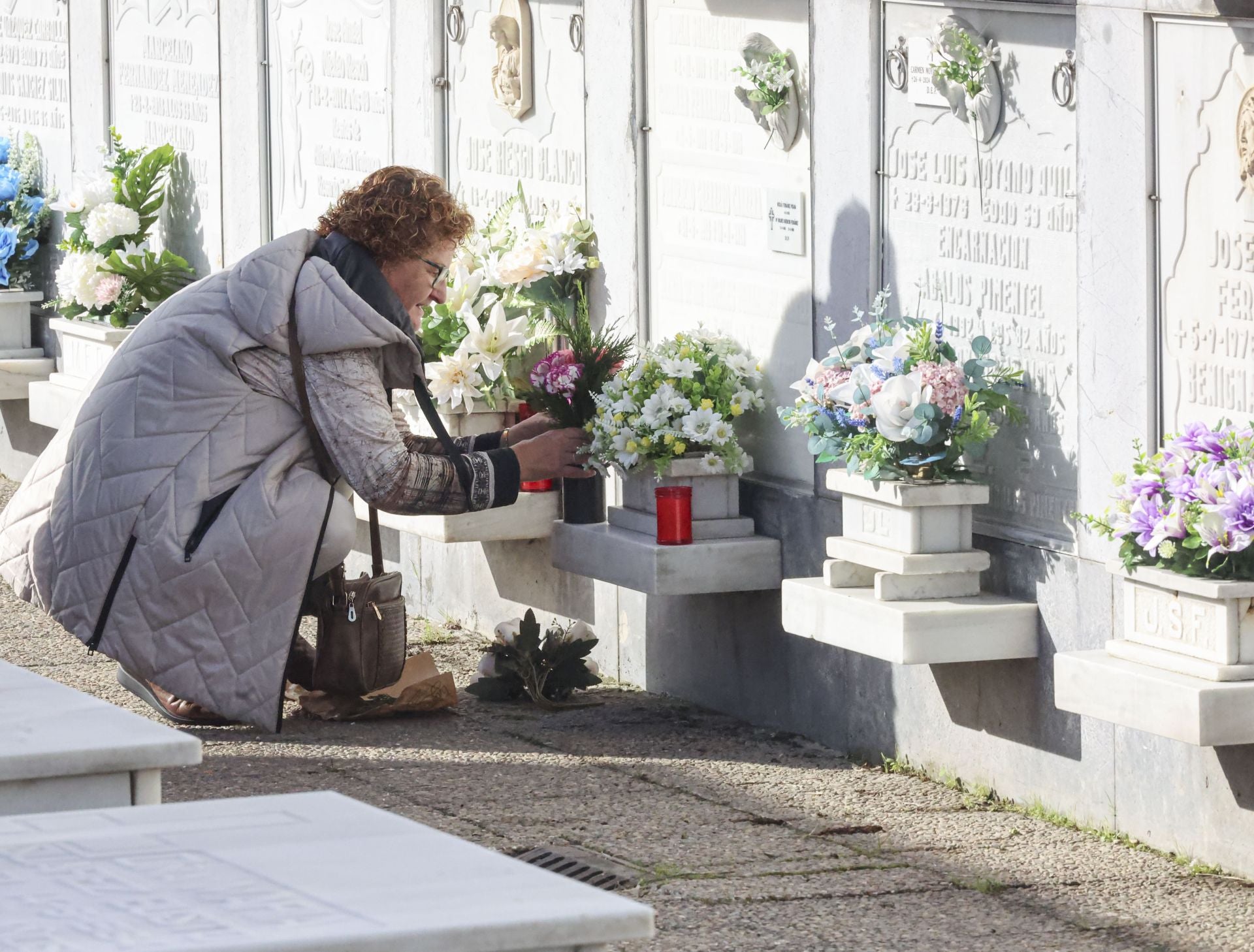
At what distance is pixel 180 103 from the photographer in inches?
361

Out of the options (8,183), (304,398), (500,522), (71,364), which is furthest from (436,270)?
(8,183)

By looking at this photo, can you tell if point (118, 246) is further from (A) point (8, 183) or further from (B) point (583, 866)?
(B) point (583, 866)

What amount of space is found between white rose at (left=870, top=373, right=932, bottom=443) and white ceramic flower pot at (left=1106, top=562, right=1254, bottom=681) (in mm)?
A: 590

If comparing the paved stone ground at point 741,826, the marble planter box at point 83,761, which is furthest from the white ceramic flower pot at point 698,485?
the marble planter box at point 83,761

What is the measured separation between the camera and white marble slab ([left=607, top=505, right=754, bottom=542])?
5797mm

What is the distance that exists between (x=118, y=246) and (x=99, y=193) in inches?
9.3

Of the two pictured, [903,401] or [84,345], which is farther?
[84,345]

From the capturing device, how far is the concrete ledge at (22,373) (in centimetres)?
991

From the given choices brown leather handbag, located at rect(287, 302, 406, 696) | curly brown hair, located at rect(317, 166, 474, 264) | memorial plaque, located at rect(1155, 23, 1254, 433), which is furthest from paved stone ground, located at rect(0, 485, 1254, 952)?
curly brown hair, located at rect(317, 166, 474, 264)

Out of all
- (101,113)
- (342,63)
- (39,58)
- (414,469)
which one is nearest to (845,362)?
(414,469)

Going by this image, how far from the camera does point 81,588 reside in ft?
18.1

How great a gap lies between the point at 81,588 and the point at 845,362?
5.99 ft

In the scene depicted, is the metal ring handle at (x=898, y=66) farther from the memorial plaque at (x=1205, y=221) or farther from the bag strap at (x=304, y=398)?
the bag strap at (x=304, y=398)

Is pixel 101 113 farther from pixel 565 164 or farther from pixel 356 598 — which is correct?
pixel 356 598
